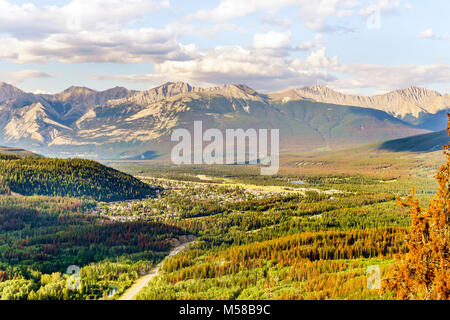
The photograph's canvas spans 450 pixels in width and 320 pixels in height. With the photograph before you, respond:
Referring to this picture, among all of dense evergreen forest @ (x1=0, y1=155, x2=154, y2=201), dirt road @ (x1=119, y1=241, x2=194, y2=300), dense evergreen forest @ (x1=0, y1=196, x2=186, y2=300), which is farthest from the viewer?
dense evergreen forest @ (x1=0, y1=155, x2=154, y2=201)

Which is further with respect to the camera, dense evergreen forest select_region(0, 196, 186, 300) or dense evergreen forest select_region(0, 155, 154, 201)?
dense evergreen forest select_region(0, 155, 154, 201)

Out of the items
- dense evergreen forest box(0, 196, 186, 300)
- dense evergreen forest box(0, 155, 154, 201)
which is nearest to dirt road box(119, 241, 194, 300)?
dense evergreen forest box(0, 196, 186, 300)

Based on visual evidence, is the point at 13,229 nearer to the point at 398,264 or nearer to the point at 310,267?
the point at 310,267

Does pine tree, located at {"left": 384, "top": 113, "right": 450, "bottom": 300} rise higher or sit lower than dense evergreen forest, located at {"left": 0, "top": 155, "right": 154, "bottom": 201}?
higher

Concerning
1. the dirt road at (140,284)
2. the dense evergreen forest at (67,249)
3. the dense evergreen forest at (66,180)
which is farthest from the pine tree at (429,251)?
the dense evergreen forest at (66,180)

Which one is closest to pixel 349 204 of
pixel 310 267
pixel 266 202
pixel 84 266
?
pixel 266 202

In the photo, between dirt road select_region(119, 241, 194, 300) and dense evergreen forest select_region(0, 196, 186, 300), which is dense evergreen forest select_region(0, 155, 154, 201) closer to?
dense evergreen forest select_region(0, 196, 186, 300)

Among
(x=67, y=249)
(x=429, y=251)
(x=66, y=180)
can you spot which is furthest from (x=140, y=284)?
(x=66, y=180)
